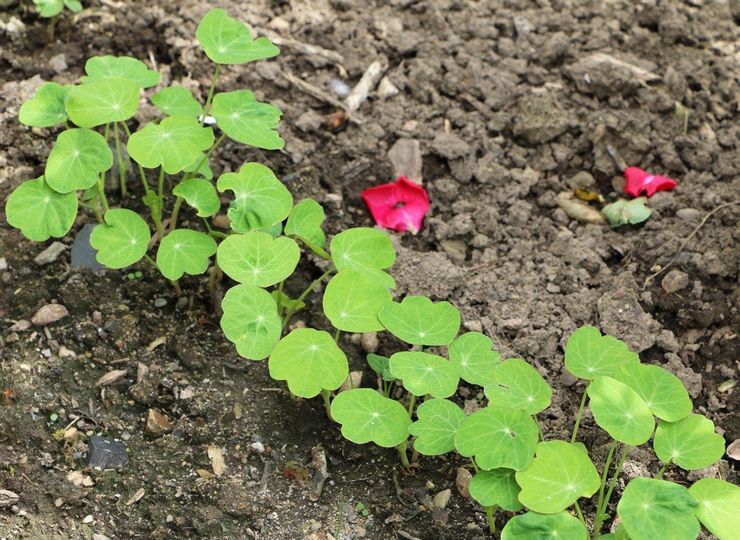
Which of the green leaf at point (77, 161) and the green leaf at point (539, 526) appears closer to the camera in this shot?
the green leaf at point (539, 526)

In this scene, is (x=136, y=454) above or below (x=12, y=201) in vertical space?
below

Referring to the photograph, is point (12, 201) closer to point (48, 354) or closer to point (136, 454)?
point (48, 354)

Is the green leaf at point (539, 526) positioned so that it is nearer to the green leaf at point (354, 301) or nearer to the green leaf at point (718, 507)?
the green leaf at point (718, 507)

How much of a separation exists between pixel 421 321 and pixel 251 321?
467mm

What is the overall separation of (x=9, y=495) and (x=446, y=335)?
48.7 inches

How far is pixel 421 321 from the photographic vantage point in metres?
2.48

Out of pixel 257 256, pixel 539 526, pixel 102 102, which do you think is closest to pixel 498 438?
pixel 539 526

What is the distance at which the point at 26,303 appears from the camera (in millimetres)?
2729

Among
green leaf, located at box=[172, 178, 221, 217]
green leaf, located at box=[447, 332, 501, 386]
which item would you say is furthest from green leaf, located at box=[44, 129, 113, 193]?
green leaf, located at box=[447, 332, 501, 386]

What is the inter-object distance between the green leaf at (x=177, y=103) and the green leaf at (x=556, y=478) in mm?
1452

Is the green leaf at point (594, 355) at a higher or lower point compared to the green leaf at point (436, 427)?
higher

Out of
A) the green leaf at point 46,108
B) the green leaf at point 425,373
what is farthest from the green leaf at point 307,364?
the green leaf at point 46,108

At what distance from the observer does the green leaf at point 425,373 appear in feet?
7.67

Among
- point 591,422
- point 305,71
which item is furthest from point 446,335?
point 305,71
